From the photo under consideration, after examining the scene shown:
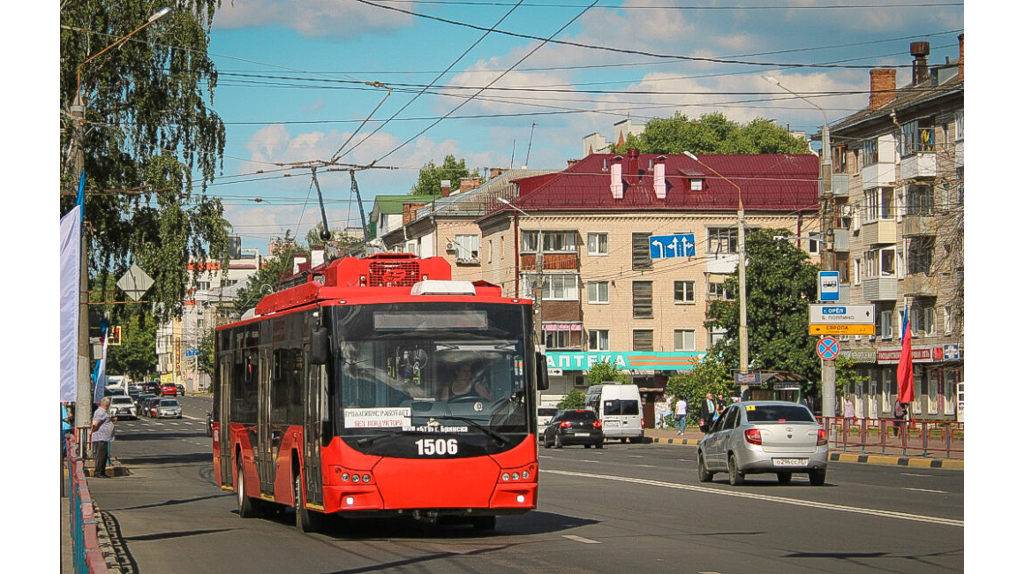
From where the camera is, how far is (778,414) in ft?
83.1

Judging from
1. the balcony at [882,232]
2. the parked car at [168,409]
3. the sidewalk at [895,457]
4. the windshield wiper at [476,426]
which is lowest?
the parked car at [168,409]

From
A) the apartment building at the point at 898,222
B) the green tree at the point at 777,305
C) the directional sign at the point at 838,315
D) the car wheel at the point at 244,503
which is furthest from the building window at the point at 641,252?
the car wheel at the point at 244,503

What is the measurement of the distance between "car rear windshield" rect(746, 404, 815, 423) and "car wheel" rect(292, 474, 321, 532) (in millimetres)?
10795

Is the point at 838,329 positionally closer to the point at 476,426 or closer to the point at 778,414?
the point at 778,414

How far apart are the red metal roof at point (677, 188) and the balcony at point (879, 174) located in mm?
16673

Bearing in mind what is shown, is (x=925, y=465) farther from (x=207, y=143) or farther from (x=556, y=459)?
(x=207, y=143)

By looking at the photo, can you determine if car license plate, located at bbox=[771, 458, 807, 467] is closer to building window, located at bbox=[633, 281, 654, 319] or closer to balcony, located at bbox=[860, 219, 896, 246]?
balcony, located at bbox=[860, 219, 896, 246]

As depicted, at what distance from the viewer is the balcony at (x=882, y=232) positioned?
202ft

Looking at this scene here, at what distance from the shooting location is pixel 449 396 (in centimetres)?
1530

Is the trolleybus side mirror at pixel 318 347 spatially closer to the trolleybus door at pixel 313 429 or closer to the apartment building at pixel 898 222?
the trolleybus door at pixel 313 429

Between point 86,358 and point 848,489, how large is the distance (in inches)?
578

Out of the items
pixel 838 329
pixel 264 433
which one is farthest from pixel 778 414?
pixel 838 329
